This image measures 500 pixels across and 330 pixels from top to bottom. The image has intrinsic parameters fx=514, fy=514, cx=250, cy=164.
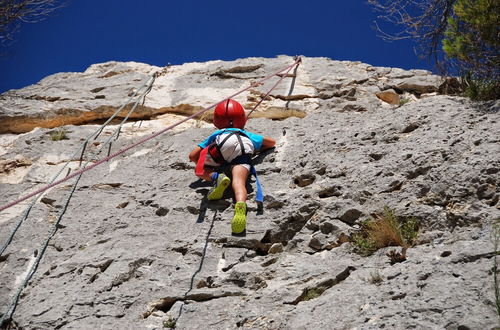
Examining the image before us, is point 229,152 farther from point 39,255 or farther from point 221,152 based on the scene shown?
point 39,255

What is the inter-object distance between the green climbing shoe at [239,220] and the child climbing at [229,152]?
0.12 ft

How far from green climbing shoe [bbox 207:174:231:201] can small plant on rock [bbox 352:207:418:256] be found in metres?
1.46

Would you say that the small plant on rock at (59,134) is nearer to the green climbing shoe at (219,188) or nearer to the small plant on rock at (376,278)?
the green climbing shoe at (219,188)

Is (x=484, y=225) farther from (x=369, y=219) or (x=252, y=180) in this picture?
(x=252, y=180)

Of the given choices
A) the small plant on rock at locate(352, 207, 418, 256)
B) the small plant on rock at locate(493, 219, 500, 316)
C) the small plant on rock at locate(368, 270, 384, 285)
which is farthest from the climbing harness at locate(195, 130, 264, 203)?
the small plant on rock at locate(493, 219, 500, 316)

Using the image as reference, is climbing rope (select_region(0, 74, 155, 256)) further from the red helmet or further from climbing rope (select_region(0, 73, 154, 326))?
the red helmet

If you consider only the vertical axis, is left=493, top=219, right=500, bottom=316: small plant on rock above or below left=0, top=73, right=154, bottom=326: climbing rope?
above

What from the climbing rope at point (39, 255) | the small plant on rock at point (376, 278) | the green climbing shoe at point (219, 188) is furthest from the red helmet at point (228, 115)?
the small plant on rock at point (376, 278)

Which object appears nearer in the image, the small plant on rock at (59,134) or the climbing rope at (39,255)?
the climbing rope at (39,255)

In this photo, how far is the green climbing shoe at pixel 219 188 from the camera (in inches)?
204

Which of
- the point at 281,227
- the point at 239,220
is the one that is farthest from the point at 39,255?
the point at 281,227

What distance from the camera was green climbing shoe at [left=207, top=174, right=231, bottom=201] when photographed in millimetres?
5172

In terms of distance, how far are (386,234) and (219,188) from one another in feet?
5.98

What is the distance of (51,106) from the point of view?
8.51 m
